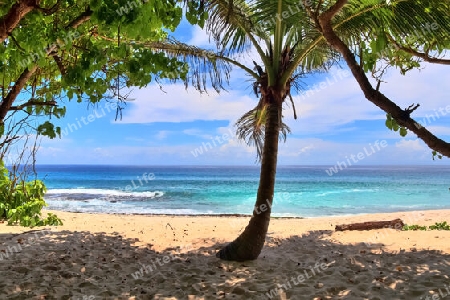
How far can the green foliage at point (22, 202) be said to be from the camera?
8.19 meters

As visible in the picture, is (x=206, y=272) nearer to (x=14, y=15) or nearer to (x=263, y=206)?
(x=263, y=206)

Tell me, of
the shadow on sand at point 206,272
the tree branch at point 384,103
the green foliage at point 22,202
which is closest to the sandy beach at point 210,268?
the shadow on sand at point 206,272

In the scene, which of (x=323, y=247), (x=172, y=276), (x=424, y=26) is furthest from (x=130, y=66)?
(x=323, y=247)

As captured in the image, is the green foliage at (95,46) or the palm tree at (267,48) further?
the palm tree at (267,48)

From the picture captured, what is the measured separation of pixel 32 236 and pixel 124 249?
201 centimetres

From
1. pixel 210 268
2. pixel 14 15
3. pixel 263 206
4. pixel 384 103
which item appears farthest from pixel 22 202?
pixel 384 103

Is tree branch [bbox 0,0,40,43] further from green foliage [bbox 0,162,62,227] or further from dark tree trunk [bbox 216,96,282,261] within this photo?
green foliage [bbox 0,162,62,227]

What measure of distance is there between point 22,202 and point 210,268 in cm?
589

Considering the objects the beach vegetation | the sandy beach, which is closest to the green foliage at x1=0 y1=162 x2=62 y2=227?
the sandy beach

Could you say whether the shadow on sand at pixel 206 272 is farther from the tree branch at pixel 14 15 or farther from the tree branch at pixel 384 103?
the tree branch at pixel 14 15

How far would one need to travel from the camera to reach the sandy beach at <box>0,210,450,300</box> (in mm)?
4309

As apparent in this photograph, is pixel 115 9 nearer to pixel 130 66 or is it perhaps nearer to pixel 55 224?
pixel 130 66

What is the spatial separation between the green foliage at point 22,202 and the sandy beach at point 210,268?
22.3 inches

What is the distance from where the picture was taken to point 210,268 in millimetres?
5395
